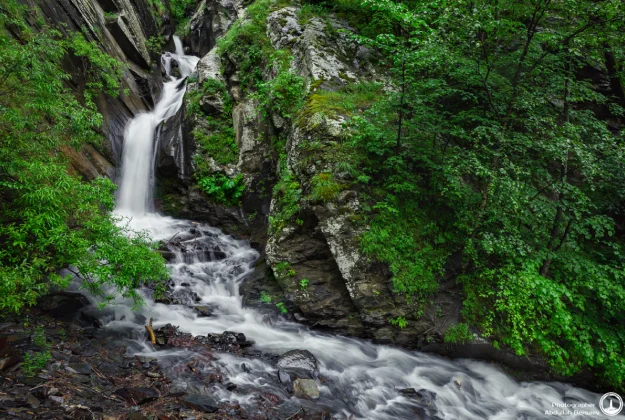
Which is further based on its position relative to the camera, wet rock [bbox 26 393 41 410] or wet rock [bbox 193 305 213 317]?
wet rock [bbox 193 305 213 317]

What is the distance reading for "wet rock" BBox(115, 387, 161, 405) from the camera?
412cm

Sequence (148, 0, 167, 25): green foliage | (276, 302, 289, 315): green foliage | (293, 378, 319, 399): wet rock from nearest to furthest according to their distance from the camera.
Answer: (293, 378, 319, 399): wet rock → (276, 302, 289, 315): green foliage → (148, 0, 167, 25): green foliage

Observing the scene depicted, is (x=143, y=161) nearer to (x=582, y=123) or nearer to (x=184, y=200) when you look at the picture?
(x=184, y=200)

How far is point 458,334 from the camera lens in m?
6.55

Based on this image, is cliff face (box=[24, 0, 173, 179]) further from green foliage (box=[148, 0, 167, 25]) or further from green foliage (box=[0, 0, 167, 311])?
green foliage (box=[0, 0, 167, 311])

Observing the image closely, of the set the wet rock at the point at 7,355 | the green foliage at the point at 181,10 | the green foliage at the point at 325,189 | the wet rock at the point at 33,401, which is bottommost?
the wet rock at the point at 33,401

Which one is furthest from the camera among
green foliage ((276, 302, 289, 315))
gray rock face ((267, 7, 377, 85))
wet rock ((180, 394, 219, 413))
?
gray rock face ((267, 7, 377, 85))

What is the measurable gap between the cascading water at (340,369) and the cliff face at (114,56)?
500 cm

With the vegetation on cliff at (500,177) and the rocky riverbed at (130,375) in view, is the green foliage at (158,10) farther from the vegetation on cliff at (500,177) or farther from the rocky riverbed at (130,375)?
the rocky riverbed at (130,375)

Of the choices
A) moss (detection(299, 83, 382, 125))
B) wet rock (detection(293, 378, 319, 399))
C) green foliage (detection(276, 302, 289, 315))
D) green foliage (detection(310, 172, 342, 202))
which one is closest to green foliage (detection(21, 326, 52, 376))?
wet rock (detection(293, 378, 319, 399))

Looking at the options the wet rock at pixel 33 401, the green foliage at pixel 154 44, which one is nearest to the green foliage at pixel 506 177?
the wet rock at pixel 33 401

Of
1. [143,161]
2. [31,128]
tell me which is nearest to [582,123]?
[31,128]
